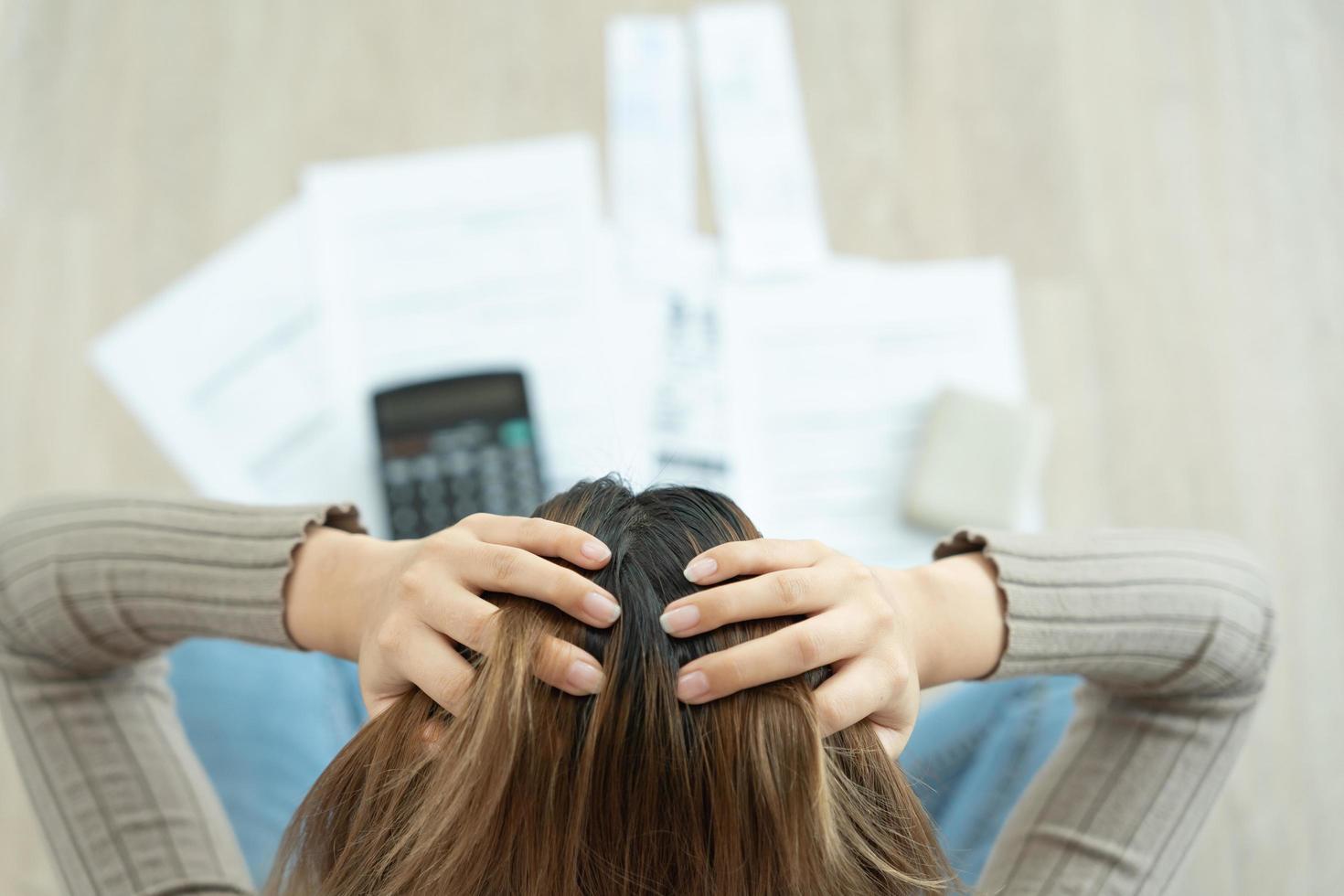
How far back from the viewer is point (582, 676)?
0.28m

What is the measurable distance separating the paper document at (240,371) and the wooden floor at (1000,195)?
0.8 inches

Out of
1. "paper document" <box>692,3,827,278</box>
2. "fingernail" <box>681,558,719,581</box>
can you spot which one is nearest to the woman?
"fingernail" <box>681,558,719,581</box>

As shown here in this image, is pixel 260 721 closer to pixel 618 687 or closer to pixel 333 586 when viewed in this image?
pixel 333 586

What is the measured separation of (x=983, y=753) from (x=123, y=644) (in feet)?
1.64

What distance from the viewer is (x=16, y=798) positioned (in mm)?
633

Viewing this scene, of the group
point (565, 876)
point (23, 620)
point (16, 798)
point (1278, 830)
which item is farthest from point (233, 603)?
point (1278, 830)

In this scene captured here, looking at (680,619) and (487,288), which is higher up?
(487,288)

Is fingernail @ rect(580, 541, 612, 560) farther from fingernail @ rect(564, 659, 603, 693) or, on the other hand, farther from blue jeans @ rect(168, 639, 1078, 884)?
blue jeans @ rect(168, 639, 1078, 884)

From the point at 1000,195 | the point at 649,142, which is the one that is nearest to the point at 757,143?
the point at 649,142

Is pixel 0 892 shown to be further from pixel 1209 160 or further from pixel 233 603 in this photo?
pixel 1209 160

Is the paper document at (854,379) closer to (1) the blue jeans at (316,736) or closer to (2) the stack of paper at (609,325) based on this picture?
(2) the stack of paper at (609,325)

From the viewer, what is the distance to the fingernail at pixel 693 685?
0.92ft

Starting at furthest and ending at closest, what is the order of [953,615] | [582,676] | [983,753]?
[983,753], [953,615], [582,676]

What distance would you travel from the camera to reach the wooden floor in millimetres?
665
